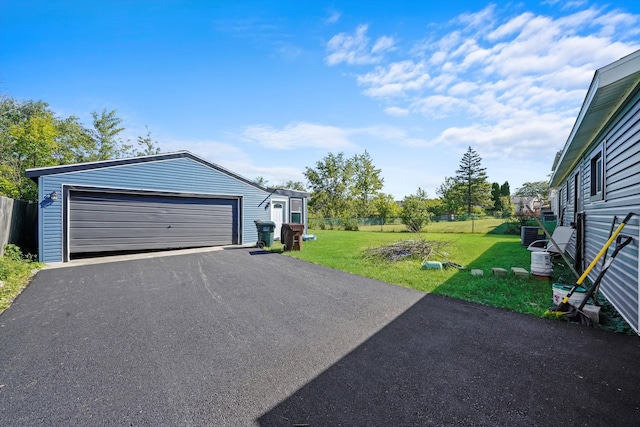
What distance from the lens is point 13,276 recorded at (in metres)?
5.52

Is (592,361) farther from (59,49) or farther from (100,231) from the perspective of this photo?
(59,49)

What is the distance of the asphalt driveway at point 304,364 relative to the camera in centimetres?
188

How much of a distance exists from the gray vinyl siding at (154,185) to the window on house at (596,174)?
34.3 ft

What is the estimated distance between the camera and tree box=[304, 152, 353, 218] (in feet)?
95.9

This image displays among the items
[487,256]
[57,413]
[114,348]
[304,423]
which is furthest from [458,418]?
[487,256]

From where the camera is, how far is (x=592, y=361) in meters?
2.47

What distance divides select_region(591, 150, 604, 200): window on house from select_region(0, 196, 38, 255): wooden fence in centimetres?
1301

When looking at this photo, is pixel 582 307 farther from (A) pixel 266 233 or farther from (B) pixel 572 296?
(A) pixel 266 233

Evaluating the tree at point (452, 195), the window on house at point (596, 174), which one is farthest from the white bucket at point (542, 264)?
the tree at point (452, 195)

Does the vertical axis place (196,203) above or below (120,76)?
below

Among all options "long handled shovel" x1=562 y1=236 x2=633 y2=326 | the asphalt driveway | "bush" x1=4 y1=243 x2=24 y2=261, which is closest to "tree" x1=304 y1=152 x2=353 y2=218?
"bush" x1=4 y1=243 x2=24 y2=261

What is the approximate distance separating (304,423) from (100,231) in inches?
377

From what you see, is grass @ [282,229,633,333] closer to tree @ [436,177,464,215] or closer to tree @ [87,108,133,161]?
tree @ [87,108,133,161]

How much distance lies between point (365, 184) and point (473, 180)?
66.1 ft
